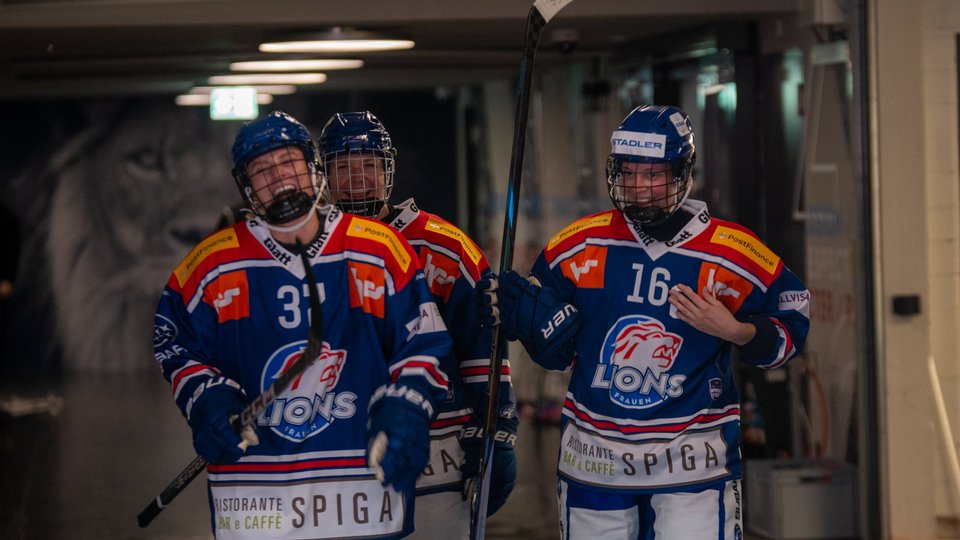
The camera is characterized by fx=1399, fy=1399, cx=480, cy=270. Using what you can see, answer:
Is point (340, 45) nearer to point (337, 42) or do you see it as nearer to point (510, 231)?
point (337, 42)

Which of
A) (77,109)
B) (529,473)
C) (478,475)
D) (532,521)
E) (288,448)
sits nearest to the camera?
(288,448)

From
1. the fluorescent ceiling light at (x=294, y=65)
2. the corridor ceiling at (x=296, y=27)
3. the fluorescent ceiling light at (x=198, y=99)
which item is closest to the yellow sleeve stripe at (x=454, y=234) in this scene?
the corridor ceiling at (x=296, y=27)

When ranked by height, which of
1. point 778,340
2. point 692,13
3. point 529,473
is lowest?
point 529,473

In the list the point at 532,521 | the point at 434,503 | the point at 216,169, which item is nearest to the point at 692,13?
the point at 532,521

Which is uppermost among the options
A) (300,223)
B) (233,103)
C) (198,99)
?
(198,99)

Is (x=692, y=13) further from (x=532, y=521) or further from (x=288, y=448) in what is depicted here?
(x=288, y=448)

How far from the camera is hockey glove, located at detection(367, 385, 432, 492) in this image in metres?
2.72

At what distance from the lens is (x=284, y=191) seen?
2.85 m

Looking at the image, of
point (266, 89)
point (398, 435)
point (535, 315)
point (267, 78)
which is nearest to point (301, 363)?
point (398, 435)

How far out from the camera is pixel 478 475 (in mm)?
3494

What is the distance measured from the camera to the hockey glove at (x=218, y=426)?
2.77 m

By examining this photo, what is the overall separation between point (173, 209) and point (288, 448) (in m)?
11.0

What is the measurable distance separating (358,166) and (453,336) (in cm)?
51

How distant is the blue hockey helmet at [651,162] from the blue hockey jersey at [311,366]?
576 millimetres
